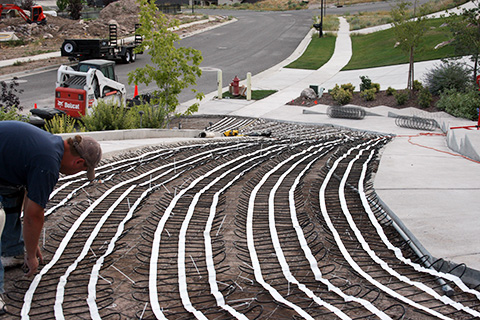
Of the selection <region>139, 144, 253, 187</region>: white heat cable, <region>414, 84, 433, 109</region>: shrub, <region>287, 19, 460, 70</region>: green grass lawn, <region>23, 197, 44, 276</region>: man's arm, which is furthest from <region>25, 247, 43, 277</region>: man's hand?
<region>287, 19, 460, 70</region>: green grass lawn

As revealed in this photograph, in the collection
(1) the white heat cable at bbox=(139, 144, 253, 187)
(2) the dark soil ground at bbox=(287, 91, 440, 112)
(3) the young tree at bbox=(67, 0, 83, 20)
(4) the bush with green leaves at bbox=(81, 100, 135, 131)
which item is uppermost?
(3) the young tree at bbox=(67, 0, 83, 20)

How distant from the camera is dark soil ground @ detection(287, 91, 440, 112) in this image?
64.5 feet

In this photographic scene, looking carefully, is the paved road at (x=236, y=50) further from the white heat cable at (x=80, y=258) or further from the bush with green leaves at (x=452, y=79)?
the white heat cable at (x=80, y=258)

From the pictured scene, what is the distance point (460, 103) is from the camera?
17.4m

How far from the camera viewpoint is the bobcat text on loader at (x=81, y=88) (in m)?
16.4

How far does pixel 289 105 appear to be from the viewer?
22984 mm

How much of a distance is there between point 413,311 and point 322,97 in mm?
19938

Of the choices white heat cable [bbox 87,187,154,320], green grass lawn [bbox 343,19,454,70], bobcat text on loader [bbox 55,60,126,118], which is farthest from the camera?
green grass lawn [bbox 343,19,454,70]

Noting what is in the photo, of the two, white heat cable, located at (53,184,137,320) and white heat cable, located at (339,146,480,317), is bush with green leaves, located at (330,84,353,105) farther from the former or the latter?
white heat cable, located at (53,184,137,320)

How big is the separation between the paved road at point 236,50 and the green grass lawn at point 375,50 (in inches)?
78.6

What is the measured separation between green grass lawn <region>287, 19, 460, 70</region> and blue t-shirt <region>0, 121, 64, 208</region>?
23356 mm

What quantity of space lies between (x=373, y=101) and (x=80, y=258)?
18.2 metres

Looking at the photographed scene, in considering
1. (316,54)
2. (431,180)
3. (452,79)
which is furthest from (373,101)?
(316,54)

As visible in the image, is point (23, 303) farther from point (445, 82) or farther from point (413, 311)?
point (445, 82)
